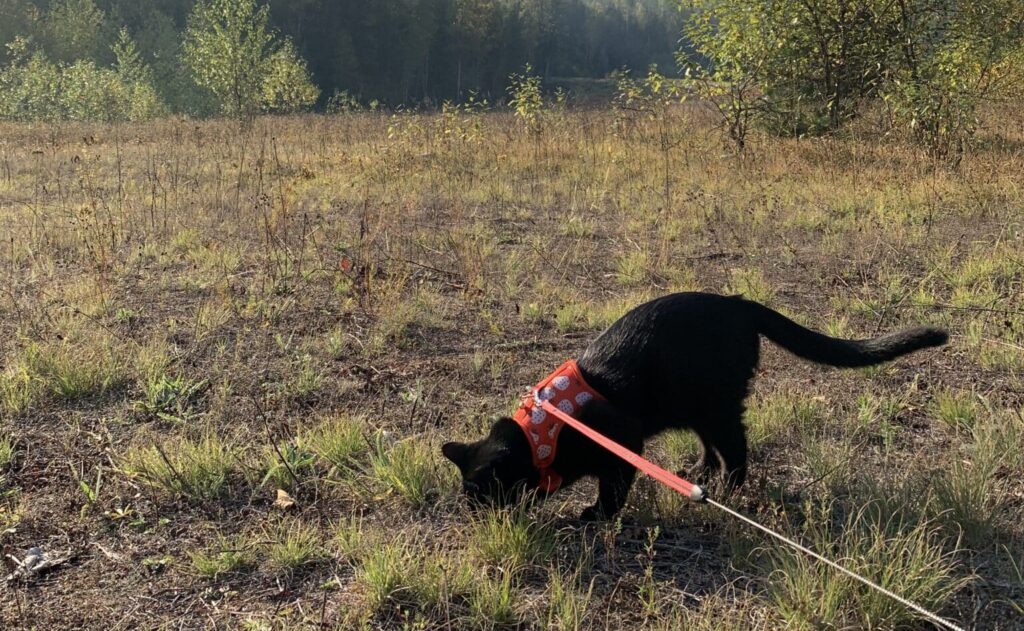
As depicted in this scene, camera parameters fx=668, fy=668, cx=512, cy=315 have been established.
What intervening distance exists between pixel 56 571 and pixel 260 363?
1729mm

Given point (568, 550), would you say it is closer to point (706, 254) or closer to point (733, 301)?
point (733, 301)

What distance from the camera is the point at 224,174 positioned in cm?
988

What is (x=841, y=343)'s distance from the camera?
267 centimetres

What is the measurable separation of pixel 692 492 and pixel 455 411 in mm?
1767

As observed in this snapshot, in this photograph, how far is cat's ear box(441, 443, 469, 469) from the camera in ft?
8.20

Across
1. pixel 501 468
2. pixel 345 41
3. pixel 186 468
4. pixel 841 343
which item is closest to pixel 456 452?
pixel 501 468

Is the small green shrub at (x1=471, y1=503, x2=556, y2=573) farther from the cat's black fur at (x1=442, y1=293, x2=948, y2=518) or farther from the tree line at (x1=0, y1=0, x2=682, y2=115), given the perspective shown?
the tree line at (x1=0, y1=0, x2=682, y2=115)

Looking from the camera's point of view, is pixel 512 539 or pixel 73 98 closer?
pixel 512 539

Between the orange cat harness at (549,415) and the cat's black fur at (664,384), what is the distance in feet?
0.11

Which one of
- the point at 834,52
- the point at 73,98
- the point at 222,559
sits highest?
the point at 73,98

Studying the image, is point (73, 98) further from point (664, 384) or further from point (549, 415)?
point (664, 384)

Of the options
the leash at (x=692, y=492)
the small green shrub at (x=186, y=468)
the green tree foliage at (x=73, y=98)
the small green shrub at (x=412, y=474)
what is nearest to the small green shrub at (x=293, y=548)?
the small green shrub at (x=412, y=474)

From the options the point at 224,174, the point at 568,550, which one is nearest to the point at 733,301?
the point at 568,550

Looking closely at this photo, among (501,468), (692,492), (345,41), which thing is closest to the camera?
(692,492)
